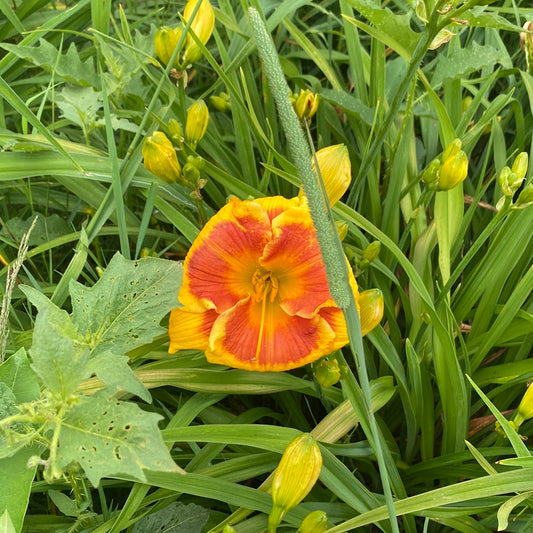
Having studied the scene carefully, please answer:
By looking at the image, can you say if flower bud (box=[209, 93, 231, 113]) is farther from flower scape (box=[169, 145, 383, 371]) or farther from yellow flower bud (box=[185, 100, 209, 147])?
flower scape (box=[169, 145, 383, 371])

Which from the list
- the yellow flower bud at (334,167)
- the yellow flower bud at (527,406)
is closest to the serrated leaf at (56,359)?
the yellow flower bud at (334,167)

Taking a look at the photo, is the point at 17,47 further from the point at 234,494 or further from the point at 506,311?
the point at 506,311

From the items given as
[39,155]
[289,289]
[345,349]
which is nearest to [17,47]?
[39,155]

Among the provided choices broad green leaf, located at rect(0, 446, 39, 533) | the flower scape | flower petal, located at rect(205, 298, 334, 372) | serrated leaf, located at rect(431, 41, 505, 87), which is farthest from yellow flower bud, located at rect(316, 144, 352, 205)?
broad green leaf, located at rect(0, 446, 39, 533)

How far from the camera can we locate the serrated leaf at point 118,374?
2.11 ft

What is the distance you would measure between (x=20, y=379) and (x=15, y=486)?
126mm

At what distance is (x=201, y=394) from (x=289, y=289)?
222 millimetres

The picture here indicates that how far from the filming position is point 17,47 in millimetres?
1083

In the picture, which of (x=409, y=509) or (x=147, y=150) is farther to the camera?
(x=147, y=150)

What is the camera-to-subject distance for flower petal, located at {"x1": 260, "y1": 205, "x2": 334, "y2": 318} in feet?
3.03

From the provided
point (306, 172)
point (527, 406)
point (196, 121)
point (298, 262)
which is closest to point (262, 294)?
point (298, 262)

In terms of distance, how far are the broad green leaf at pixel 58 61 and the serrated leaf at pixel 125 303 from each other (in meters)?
0.51

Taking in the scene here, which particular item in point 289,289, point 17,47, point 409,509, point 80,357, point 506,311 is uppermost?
point 17,47

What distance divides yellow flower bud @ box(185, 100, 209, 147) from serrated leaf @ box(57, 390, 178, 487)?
1.77 ft
